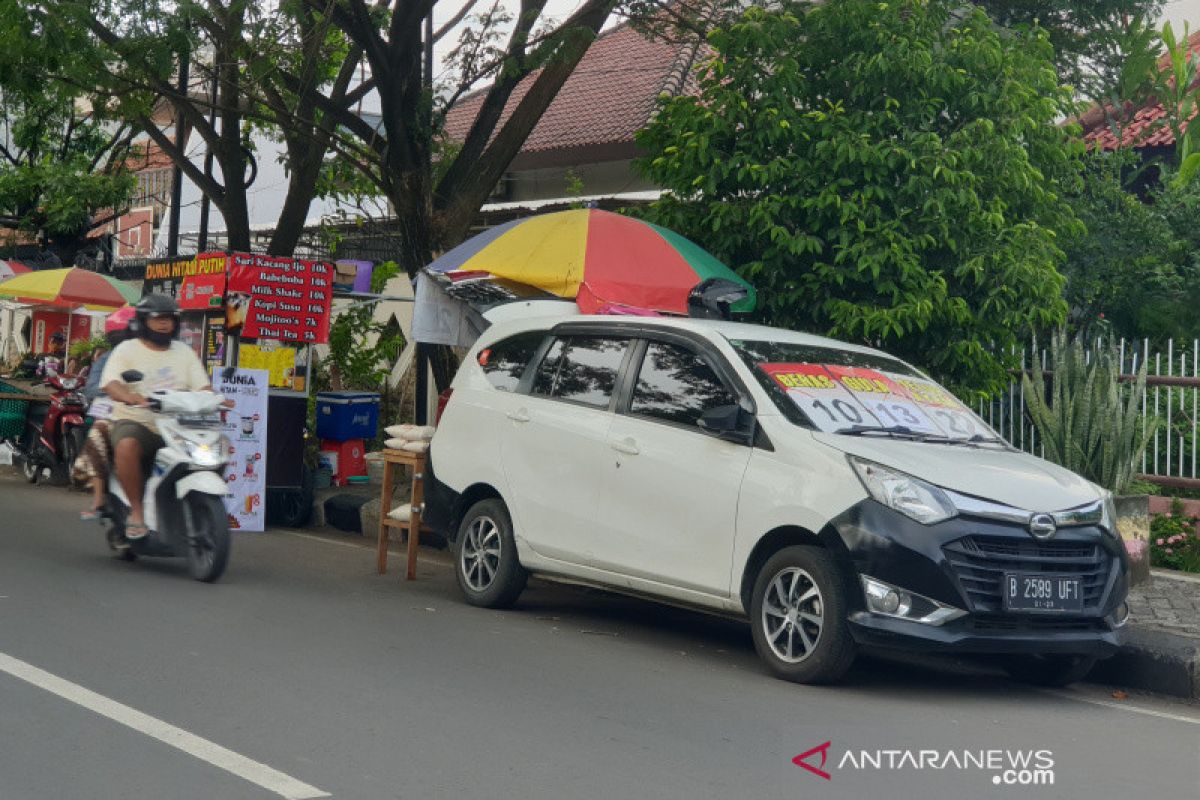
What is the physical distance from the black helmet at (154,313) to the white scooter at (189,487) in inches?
15.7

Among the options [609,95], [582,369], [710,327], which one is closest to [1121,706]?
[710,327]

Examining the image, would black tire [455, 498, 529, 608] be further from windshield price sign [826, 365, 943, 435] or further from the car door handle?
windshield price sign [826, 365, 943, 435]

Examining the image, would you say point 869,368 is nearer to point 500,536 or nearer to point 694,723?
point 500,536

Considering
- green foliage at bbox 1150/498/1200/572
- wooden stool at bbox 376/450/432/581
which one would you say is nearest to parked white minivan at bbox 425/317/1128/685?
wooden stool at bbox 376/450/432/581

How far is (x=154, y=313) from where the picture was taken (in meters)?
10.0

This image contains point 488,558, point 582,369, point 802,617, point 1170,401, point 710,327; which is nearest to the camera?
point 802,617

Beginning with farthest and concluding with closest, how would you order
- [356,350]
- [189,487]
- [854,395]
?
[356,350] → [189,487] → [854,395]

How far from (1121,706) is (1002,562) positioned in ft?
3.65

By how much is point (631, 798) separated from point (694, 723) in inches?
49.0

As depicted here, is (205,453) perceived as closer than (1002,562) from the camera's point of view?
No

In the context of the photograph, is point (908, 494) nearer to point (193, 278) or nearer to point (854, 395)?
point (854, 395)

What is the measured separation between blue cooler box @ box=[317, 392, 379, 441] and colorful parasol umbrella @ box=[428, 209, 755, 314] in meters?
4.53

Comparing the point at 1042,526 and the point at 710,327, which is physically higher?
the point at 710,327

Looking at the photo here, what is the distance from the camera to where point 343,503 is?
14398 mm
